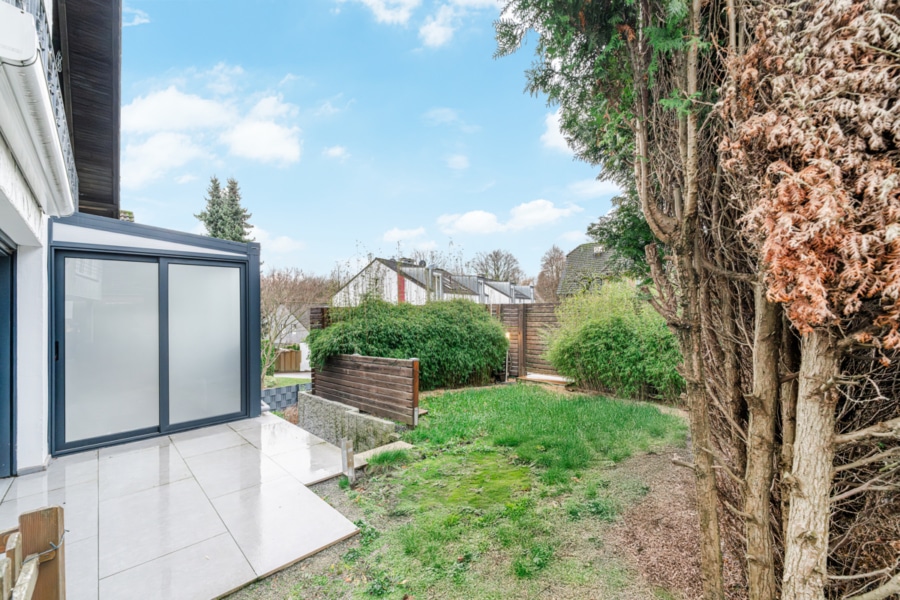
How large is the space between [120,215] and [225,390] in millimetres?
4005

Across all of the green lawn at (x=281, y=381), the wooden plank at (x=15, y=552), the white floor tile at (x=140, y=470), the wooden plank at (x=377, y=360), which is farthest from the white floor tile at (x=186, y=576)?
the green lawn at (x=281, y=381)

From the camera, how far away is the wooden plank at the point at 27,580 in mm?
985

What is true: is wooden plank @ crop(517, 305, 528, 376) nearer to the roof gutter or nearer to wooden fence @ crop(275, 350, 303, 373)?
the roof gutter

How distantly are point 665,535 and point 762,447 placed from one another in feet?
3.90

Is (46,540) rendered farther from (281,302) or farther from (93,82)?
(281,302)

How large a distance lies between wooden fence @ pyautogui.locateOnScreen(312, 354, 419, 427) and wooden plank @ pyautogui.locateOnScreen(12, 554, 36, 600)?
373 cm

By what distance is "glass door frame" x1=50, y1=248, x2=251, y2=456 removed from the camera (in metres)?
3.70

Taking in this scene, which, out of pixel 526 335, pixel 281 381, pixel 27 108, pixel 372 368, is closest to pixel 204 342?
A: pixel 372 368

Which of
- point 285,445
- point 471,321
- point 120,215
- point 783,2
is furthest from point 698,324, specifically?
point 120,215

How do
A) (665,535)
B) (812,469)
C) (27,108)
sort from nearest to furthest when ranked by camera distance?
1. (812,469)
2. (27,108)
3. (665,535)

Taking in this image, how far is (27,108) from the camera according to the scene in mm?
1508

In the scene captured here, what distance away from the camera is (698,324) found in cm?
157

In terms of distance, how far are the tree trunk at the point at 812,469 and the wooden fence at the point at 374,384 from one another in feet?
12.8

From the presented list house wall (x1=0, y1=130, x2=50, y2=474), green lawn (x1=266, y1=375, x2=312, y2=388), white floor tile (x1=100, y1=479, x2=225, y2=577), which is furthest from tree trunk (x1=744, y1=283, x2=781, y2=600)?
green lawn (x1=266, y1=375, x2=312, y2=388)
